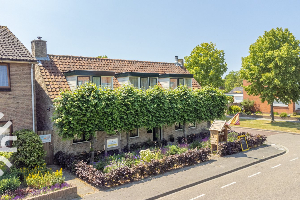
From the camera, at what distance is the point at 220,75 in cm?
4534

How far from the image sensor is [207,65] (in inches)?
1737

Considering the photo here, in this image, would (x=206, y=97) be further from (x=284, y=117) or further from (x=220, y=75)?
(x=220, y=75)

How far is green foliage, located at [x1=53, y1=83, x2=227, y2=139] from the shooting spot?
45.1ft

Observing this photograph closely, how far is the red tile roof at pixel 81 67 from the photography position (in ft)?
53.8

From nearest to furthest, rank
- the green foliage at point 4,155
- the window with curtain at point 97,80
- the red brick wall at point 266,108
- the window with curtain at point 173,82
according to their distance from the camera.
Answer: the green foliage at point 4,155, the window with curtain at point 97,80, the window with curtain at point 173,82, the red brick wall at point 266,108

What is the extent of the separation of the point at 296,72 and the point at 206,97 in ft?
59.2

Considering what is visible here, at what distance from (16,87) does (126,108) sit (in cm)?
662

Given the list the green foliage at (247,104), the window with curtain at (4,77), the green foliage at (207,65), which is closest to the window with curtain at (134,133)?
the window with curtain at (4,77)

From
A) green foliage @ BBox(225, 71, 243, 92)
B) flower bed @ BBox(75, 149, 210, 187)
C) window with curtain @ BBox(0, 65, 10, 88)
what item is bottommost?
flower bed @ BBox(75, 149, 210, 187)

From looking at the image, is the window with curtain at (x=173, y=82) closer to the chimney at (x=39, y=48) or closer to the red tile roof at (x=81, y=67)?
the red tile roof at (x=81, y=67)

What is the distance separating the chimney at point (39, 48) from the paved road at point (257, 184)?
45.2ft

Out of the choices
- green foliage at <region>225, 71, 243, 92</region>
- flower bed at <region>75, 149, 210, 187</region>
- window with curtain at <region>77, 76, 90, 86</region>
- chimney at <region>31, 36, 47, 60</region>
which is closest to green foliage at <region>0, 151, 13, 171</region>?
flower bed at <region>75, 149, 210, 187</region>

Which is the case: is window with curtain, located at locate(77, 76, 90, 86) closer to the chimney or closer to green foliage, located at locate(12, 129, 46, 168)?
the chimney

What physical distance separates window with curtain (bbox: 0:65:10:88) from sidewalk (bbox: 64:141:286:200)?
608cm
